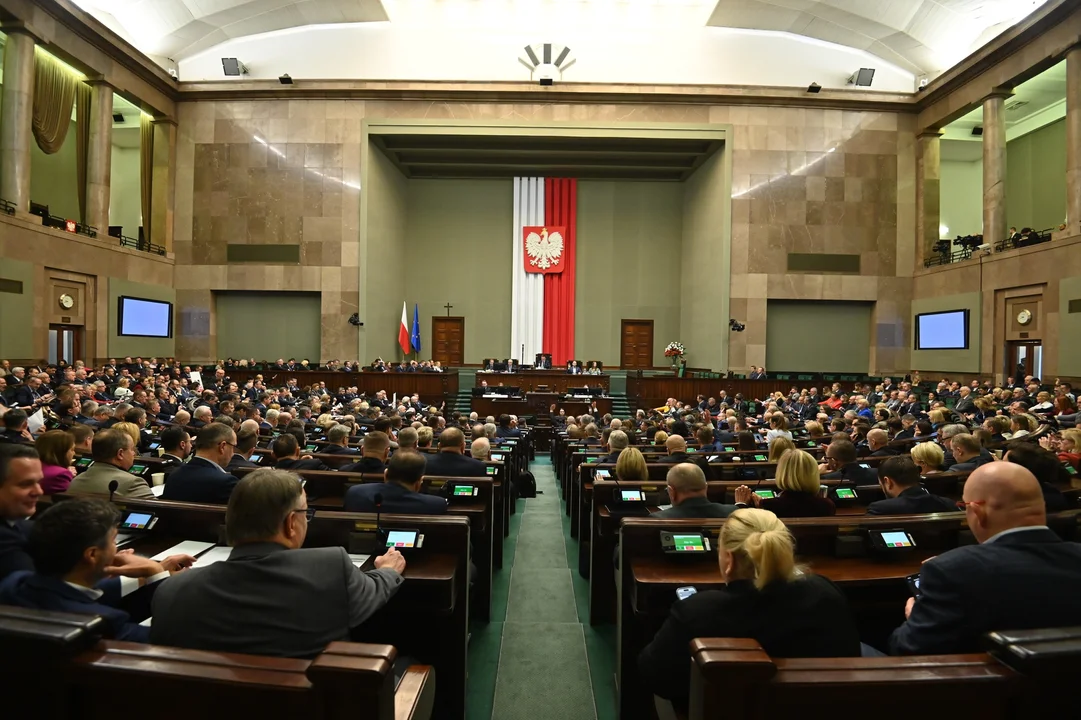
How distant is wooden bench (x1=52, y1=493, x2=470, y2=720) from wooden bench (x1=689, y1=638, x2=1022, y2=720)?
1291 mm

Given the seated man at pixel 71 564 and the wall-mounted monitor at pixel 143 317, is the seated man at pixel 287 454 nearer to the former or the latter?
the seated man at pixel 71 564

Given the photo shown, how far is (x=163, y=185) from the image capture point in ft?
53.4

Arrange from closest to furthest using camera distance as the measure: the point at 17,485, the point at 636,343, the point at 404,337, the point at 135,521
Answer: the point at 17,485
the point at 135,521
the point at 404,337
the point at 636,343

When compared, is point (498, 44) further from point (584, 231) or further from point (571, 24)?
point (584, 231)

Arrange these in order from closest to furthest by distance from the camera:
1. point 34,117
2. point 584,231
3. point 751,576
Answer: point 751,576 → point 34,117 → point 584,231

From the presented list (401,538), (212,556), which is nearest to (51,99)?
(212,556)

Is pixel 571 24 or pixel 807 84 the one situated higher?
pixel 571 24

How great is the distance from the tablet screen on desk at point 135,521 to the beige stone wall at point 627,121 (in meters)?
14.2

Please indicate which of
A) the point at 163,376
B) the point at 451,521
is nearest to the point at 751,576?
the point at 451,521

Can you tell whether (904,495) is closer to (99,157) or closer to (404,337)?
(404,337)

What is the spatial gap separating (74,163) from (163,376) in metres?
8.78

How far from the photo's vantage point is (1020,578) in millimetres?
1509

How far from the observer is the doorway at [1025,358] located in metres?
12.8

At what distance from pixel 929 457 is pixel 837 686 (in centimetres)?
340
